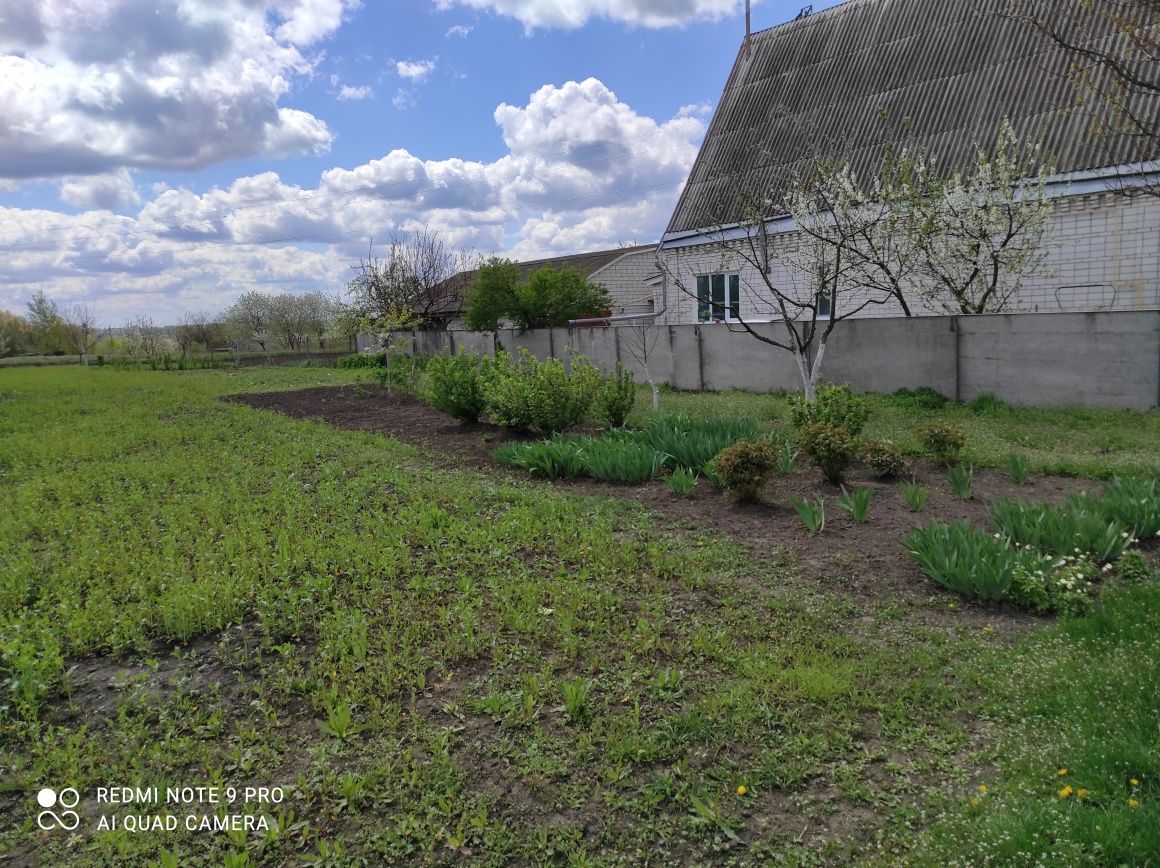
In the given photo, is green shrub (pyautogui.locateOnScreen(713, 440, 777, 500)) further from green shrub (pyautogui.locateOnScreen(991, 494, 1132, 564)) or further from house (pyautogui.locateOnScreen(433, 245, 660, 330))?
house (pyautogui.locateOnScreen(433, 245, 660, 330))

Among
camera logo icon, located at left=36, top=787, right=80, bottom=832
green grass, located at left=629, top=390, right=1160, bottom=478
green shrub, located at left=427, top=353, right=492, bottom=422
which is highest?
green shrub, located at left=427, top=353, right=492, bottom=422

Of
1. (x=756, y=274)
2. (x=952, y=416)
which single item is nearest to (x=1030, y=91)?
(x=756, y=274)

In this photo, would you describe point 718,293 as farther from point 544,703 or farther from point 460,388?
point 544,703

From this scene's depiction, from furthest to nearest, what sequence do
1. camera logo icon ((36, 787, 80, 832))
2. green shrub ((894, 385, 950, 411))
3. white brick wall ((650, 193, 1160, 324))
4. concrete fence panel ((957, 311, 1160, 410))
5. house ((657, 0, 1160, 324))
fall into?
house ((657, 0, 1160, 324)) → white brick wall ((650, 193, 1160, 324)) → green shrub ((894, 385, 950, 411)) → concrete fence panel ((957, 311, 1160, 410)) → camera logo icon ((36, 787, 80, 832))

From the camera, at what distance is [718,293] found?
20.4 meters

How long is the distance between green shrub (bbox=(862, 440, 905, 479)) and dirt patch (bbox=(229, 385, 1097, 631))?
135 millimetres

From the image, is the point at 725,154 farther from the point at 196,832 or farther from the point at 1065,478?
the point at 196,832

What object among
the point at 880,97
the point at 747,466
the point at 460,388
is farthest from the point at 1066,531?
the point at 880,97

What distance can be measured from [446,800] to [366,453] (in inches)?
290

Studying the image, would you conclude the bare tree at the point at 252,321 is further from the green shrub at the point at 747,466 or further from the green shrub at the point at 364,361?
the green shrub at the point at 747,466

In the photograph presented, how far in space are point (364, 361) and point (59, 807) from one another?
96.3 feet

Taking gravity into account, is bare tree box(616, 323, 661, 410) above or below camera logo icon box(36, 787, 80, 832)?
above

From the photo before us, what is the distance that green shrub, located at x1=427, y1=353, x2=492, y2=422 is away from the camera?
1162 centimetres

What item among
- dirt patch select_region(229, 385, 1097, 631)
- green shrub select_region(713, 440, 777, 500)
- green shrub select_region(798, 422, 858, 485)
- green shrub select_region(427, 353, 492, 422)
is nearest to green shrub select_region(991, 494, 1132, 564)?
dirt patch select_region(229, 385, 1097, 631)
